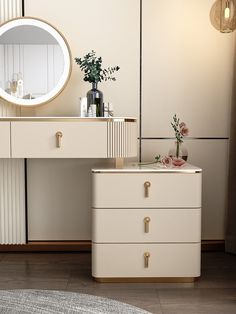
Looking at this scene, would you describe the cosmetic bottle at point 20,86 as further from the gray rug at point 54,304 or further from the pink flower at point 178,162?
the gray rug at point 54,304

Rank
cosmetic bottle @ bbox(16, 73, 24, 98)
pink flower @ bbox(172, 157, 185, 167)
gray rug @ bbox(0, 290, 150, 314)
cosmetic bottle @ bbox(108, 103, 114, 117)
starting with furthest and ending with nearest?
cosmetic bottle @ bbox(16, 73, 24, 98) → cosmetic bottle @ bbox(108, 103, 114, 117) → pink flower @ bbox(172, 157, 185, 167) → gray rug @ bbox(0, 290, 150, 314)

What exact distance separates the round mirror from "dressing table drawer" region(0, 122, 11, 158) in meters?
0.44

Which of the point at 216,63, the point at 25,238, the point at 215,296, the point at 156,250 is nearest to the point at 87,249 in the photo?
the point at 25,238

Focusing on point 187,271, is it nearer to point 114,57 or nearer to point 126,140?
point 126,140

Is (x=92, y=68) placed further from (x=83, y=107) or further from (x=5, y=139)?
(x=5, y=139)

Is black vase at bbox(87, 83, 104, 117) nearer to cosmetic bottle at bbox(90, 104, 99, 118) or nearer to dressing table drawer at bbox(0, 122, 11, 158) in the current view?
cosmetic bottle at bbox(90, 104, 99, 118)

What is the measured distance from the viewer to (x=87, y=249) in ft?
9.73

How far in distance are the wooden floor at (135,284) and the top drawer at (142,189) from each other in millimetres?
428

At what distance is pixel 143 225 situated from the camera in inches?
92.9

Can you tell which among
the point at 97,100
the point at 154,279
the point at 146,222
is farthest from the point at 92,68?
the point at 154,279

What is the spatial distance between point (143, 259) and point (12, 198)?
1.02 m

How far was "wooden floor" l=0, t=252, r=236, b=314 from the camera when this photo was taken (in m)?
2.13

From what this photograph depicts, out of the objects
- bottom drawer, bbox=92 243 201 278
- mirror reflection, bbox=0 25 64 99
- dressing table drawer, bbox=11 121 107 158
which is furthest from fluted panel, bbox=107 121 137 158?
mirror reflection, bbox=0 25 64 99

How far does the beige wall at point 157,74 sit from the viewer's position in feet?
9.32
